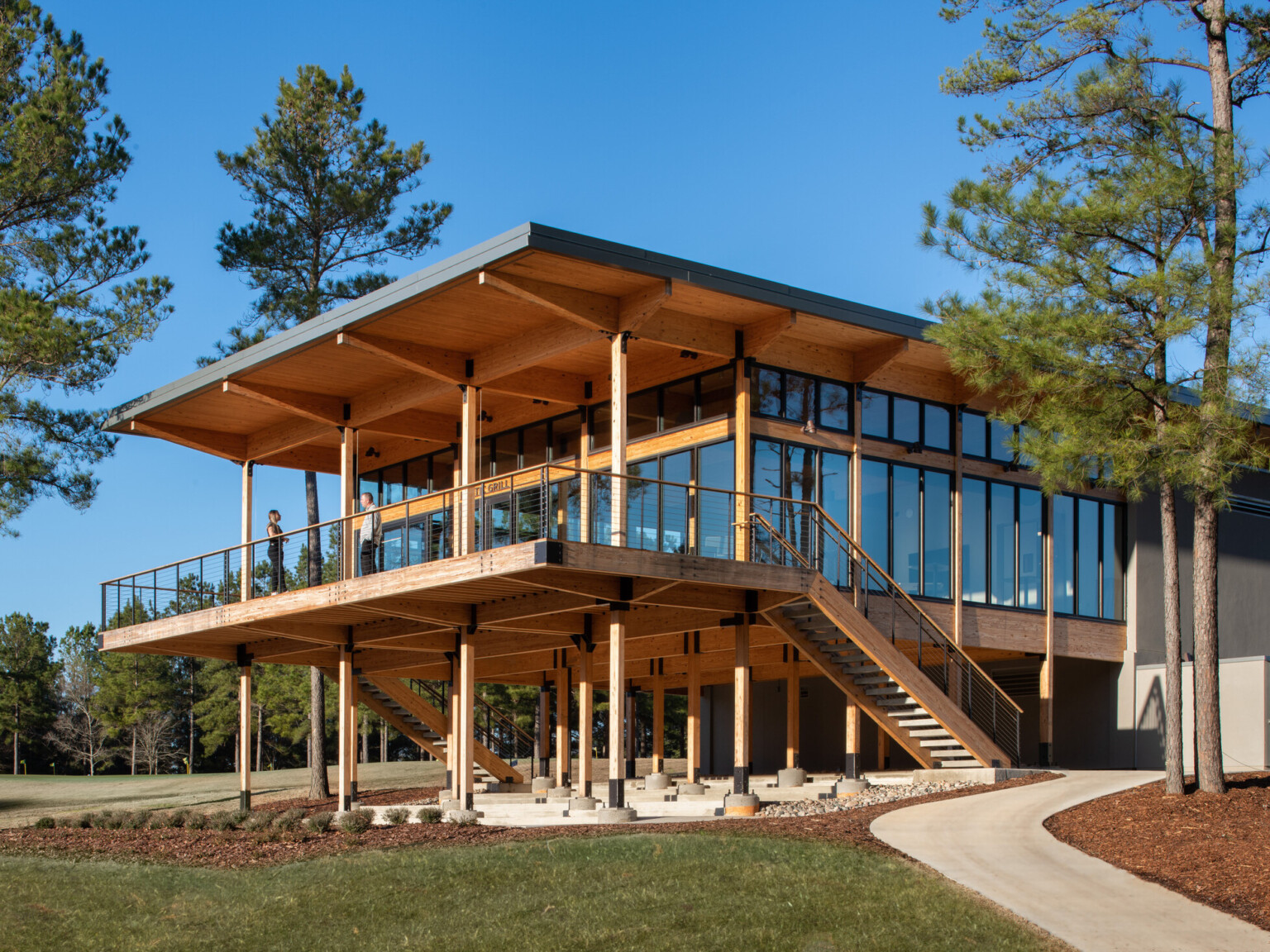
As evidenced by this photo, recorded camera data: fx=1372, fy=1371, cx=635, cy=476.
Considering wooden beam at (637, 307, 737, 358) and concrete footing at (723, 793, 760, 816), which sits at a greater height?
wooden beam at (637, 307, 737, 358)

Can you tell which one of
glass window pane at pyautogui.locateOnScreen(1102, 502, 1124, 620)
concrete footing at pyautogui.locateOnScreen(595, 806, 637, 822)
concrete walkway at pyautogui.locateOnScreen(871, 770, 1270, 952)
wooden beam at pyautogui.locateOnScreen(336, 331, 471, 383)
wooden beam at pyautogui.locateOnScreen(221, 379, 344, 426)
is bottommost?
concrete footing at pyautogui.locateOnScreen(595, 806, 637, 822)

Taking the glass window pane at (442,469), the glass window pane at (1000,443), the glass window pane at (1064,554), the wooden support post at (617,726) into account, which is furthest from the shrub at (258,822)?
the glass window pane at (1064,554)

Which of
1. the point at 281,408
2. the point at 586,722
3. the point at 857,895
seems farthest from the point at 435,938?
the point at 281,408

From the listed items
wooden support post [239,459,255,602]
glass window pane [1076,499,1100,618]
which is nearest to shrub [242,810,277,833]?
wooden support post [239,459,255,602]

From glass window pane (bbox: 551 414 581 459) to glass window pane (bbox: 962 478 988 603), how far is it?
23.6 ft

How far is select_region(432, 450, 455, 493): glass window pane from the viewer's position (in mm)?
28703

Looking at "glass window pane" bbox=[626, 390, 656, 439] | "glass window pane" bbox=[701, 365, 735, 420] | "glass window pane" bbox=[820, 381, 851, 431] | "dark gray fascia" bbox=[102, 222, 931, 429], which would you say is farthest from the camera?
"glass window pane" bbox=[626, 390, 656, 439]

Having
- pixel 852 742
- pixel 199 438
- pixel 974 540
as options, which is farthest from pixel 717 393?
pixel 199 438

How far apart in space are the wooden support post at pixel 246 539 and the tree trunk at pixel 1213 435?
15.5m

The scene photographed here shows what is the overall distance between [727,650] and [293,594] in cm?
887

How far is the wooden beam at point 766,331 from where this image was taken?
21.0m

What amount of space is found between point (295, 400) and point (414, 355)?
13.7 feet

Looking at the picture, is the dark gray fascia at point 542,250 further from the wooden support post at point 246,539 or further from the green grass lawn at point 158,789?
the green grass lawn at point 158,789

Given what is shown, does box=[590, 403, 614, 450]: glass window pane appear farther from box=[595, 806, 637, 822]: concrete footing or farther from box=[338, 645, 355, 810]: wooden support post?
box=[595, 806, 637, 822]: concrete footing
